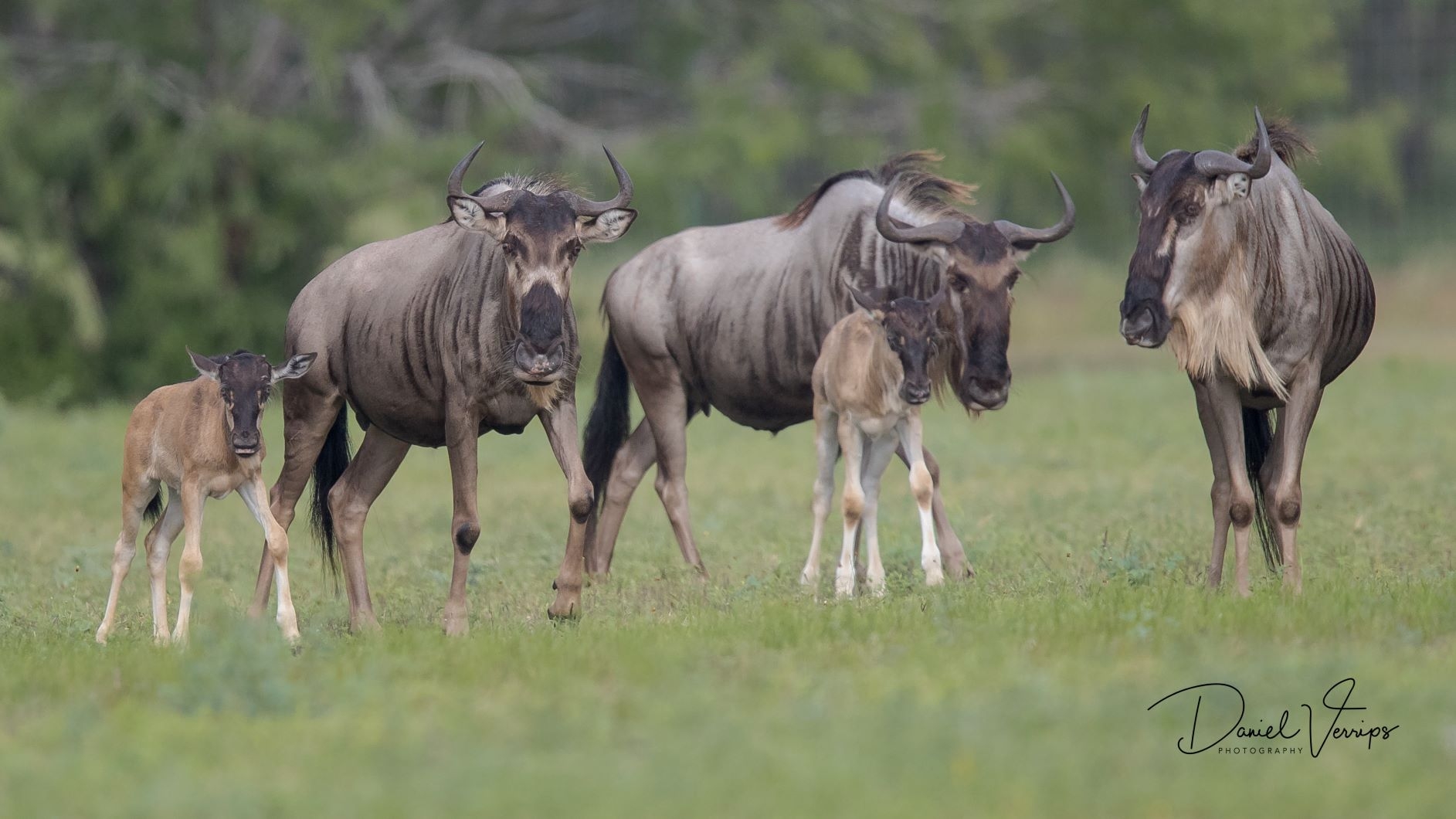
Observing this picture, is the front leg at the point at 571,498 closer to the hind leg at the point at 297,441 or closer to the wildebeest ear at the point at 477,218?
the wildebeest ear at the point at 477,218

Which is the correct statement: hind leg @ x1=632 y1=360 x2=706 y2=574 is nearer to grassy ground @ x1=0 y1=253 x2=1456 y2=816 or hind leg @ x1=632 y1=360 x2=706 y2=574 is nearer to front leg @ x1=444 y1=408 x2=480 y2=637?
grassy ground @ x1=0 y1=253 x2=1456 y2=816

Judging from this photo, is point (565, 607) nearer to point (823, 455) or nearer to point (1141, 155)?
point (823, 455)

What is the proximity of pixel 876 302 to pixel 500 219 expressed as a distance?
6.35 feet

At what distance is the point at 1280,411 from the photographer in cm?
909

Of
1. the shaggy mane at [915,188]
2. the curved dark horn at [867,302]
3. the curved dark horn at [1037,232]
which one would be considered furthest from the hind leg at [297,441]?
the curved dark horn at [1037,232]

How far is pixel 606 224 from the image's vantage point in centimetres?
909

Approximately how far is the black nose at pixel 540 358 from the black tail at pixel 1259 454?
3709 mm

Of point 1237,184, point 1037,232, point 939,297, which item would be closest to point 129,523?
point 939,297

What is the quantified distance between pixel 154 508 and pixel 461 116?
52.8 feet

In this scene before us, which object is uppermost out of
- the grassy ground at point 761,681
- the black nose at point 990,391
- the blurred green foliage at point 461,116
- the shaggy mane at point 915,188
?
the blurred green foliage at point 461,116

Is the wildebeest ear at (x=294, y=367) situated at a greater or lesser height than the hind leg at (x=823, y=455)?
greater

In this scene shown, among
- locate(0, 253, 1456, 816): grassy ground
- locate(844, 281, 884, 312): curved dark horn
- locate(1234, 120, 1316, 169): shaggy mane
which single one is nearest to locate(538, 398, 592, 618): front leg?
locate(0, 253, 1456, 816): grassy ground

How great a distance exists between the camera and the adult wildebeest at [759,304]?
959cm

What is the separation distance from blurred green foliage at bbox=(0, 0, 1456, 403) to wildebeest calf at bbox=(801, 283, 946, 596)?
13.8 metres
